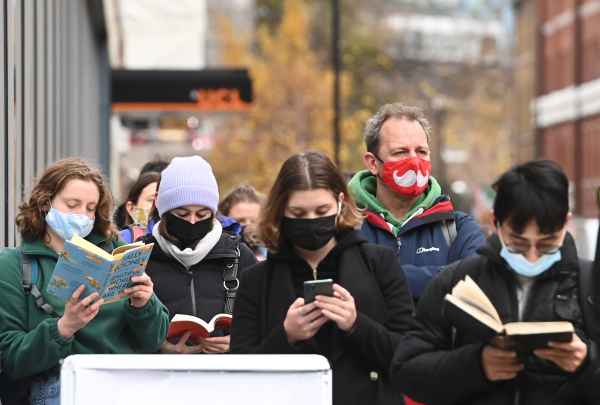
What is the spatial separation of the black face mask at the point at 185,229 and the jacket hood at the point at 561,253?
70.3 inches

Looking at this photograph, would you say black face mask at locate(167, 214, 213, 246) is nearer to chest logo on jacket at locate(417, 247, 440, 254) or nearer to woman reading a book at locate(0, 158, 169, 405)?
woman reading a book at locate(0, 158, 169, 405)

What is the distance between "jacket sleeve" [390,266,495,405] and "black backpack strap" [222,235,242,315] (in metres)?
1.47

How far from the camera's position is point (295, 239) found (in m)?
3.74

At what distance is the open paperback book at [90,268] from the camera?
3811 mm

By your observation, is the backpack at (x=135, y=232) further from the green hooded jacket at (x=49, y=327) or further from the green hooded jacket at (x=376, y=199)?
the green hooded jacket at (x=376, y=199)

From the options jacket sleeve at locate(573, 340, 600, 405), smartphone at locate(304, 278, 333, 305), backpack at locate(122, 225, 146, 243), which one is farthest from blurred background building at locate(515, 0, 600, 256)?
jacket sleeve at locate(573, 340, 600, 405)

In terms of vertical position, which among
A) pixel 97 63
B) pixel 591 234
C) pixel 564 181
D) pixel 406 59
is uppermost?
pixel 406 59

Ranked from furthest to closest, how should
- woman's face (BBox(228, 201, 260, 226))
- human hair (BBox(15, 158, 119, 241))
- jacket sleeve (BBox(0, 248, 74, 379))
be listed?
woman's face (BBox(228, 201, 260, 226))
human hair (BBox(15, 158, 119, 241))
jacket sleeve (BBox(0, 248, 74, 379))

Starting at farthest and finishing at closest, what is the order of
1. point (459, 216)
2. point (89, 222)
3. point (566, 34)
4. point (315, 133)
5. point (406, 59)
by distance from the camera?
point (566, 34) → point (406, 59) → point (315, 133) → point (459, 216) → point (89, 222)

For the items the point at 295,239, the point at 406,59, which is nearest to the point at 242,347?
the point at 295,239

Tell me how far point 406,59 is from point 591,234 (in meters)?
21.8

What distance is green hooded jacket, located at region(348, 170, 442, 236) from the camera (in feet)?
15.1

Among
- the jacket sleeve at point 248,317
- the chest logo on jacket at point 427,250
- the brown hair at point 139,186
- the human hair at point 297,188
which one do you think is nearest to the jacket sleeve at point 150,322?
the jacket sleeve at point 248,317

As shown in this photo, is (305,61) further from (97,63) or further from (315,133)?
(97,63)
